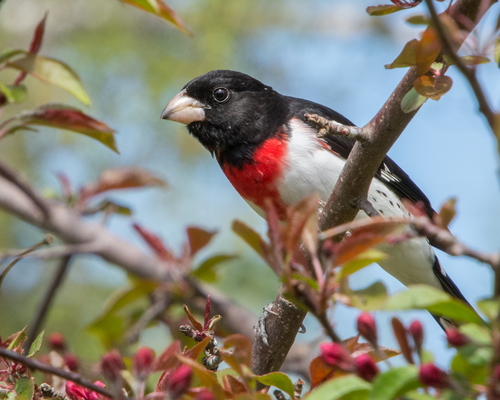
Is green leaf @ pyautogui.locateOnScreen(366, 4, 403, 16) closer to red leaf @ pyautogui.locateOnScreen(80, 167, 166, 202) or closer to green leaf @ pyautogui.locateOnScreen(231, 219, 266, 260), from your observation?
green leaf @ pyautogui.locateOnScreen(231, 219, 266, 260)

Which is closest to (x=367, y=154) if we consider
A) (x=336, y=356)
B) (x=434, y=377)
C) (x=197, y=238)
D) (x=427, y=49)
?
(x=427, y=49)

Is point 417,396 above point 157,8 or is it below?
below

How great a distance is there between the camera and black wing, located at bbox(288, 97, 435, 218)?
129 inches

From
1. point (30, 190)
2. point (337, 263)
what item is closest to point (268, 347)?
point (337, 263)

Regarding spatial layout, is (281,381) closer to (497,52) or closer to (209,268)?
(497,52)

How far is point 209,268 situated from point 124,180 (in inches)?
27.2

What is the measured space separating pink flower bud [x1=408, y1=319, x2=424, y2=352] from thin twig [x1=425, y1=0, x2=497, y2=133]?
374 mm

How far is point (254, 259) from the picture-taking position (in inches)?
227

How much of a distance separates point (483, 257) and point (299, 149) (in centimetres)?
228

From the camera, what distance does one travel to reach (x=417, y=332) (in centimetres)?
105

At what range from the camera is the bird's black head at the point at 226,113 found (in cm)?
337

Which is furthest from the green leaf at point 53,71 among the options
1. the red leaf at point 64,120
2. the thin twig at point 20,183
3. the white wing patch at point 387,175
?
the white wing patch at point 387,175

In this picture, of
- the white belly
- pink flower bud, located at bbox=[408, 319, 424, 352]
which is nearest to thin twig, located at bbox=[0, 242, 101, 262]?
the white belly

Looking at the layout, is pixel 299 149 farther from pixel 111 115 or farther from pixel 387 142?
pixel 111 115
